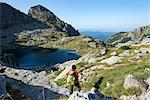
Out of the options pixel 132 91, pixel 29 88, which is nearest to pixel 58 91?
pixel 29 88

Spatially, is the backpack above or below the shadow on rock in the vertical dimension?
above

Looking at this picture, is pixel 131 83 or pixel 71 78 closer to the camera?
pixel 71 78

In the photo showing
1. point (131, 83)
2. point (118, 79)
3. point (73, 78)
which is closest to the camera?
point (73, 78)

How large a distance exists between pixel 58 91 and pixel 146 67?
627 inches

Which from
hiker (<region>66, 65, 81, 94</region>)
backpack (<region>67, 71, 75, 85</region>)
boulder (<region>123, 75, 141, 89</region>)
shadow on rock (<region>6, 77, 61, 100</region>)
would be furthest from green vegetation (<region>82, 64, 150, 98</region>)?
shadow on rock (<region>6, 77, 61, 100</region>)

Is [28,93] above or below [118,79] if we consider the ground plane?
above

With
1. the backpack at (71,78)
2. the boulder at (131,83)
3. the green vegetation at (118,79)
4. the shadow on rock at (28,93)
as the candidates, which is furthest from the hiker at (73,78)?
the boulder at (131,83)

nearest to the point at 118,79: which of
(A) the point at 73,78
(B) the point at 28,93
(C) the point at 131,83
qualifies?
(C) the point at 131,83

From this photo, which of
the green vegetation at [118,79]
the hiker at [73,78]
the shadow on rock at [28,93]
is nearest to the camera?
the shadow on rock at [28,93]

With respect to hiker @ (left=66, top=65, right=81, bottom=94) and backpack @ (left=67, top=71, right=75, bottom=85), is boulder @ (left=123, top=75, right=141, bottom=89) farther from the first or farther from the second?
backpack @ (left=67, top=71, right=75, bottom=85)

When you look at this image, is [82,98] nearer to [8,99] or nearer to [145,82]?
[8,99]

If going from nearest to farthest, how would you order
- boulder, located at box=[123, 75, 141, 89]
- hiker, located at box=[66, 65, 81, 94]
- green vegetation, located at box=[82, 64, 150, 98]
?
1. hiker, located at box=[66, 65, 81, 94]
2. boulder, located at box=[123, 75, 141, 89]
3. green vegetation, located at box=[82, 64, 150, 98]

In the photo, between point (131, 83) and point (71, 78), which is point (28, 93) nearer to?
point (71, 78)

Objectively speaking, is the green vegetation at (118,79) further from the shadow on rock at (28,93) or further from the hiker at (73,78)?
the shadow on rock at (28,93)
